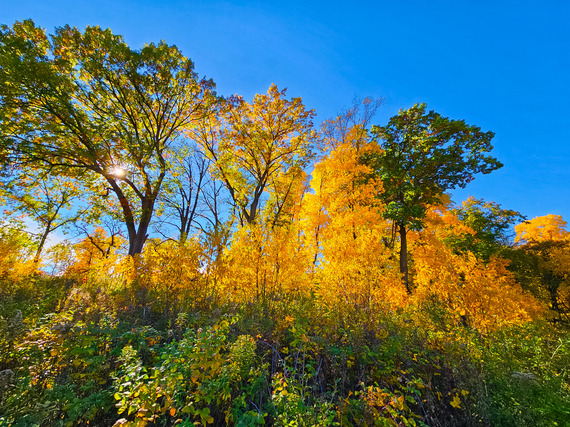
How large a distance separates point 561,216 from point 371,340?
2228 cm

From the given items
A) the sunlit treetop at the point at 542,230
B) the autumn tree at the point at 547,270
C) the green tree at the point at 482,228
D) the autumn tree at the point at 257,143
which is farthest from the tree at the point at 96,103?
the sunlit treetop at the point at 542,230

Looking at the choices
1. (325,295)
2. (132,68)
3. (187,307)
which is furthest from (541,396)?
(132,68)

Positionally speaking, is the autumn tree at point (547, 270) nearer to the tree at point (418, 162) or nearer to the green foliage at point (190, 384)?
the tree at point (418, 162)

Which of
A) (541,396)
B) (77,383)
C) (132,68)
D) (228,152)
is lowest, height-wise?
(541,396)

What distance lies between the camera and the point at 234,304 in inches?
191

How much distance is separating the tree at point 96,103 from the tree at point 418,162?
33.7 ft

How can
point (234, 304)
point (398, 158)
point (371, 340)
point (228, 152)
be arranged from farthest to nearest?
point (228, 152) → point (398, 158) → point (234, 304) → point (371, 340)

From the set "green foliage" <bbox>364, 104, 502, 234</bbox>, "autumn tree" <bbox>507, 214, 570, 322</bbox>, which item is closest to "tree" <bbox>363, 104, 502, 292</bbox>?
"green foliage" <bbox>364, 104, 502, 234</bbox>

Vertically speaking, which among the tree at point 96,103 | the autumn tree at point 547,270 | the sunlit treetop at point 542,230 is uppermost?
the tree at point 96,103

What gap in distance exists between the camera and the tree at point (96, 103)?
27.4 ft

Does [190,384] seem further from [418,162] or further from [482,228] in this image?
[482,228]

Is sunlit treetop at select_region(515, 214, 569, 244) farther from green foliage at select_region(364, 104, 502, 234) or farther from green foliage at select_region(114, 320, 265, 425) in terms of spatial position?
green foliage at select_region(114, 320, 265, 425)

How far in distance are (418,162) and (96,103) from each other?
51.2 feet

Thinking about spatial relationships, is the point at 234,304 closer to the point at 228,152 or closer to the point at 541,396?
the point at 541,396
